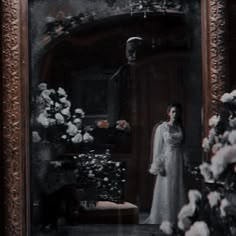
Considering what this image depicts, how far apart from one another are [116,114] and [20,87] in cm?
20

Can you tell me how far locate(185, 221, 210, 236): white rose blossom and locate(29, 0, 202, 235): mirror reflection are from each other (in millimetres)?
250

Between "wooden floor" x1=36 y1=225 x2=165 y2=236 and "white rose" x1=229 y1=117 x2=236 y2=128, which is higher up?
"white rose" x1=229 y1=117 x2=236 y2=128

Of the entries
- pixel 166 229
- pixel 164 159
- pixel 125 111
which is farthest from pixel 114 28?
pixel 166 229

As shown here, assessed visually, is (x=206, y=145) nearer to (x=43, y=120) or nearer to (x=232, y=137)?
(x=232, y=137)

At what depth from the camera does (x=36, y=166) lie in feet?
3.39

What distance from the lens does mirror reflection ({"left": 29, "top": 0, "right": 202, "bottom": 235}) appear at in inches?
40.0

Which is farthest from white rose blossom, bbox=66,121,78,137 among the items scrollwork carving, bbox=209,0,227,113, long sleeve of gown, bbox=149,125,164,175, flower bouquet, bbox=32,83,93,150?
scrollwork carving, bbox=209,0,227,113

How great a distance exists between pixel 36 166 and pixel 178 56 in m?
0.35

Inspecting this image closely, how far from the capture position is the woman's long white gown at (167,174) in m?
1.01

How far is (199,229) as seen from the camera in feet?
2.43

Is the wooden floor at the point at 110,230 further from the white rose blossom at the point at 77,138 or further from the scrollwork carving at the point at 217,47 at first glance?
the scrollwork carving at the point at 217,47

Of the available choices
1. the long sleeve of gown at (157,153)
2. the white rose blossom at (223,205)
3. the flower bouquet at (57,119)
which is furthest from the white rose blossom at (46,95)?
the white rose blossom at (223,205)

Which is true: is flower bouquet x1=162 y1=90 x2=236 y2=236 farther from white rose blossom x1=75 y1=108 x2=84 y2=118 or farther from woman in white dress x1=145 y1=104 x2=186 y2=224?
white rose blossom x1=75 y1=108 x2=84 y2=118

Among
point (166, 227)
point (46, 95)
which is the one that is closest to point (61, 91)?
point (46, 95)
